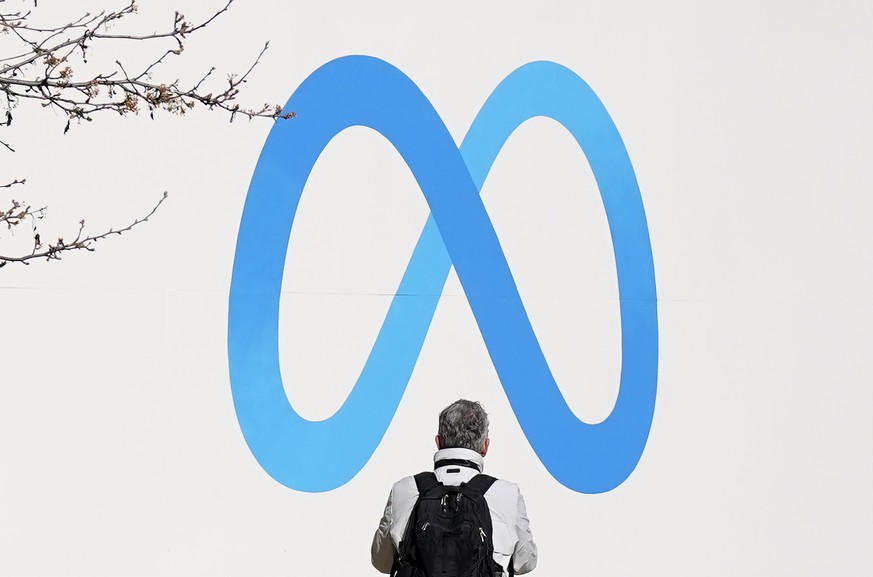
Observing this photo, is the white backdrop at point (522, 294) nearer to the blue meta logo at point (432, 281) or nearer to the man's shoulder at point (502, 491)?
the blue meta logo at point (432, 281)

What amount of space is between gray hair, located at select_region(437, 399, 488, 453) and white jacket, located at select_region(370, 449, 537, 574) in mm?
29

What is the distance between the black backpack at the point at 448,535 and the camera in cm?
251

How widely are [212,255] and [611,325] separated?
1.76 metres

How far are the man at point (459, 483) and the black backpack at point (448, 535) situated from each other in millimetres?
34

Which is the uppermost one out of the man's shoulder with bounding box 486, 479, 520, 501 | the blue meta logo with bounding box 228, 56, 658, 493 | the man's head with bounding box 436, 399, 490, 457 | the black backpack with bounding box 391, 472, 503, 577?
the blue meta logo with bounding box 228, 56, 658, 493

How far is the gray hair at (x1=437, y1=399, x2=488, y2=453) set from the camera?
2713mm

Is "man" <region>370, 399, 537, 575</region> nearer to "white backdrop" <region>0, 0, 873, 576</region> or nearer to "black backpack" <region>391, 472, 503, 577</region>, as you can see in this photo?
"black backpack" <region>391, 472, 503, 577</region>

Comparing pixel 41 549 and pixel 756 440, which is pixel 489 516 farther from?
pixel 756 440

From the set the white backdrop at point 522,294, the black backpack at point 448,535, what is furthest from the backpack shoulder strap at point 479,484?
the white backdrop at point 522,294

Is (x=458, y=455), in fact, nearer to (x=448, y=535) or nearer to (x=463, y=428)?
(x=463, y=428)

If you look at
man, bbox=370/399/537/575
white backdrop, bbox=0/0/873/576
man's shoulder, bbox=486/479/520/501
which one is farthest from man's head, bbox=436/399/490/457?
white backdrop, bbox=0/0/873/576

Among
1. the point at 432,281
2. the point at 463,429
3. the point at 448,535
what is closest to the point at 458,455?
the point at 463,429

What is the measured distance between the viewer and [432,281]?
426cm

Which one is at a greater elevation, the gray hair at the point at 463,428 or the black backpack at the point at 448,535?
the gray hair at the point at 463,428
